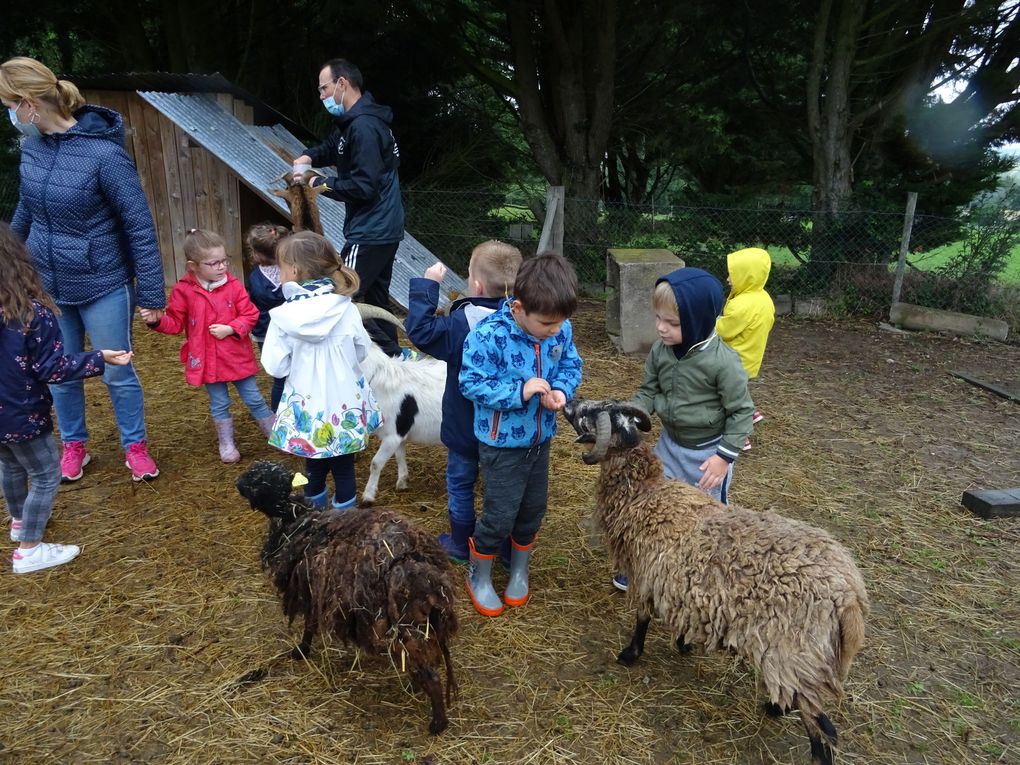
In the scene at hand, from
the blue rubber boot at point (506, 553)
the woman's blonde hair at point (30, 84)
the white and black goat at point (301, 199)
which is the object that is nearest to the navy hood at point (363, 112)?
the white and black goat at point (301, 199)

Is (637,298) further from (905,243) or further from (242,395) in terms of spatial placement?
(242,395)

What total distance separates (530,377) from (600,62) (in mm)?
9326

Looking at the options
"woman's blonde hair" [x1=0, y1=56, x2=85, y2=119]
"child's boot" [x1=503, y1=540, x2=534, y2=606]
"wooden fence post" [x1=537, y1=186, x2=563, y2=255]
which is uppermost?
"woman's blonde hair" [x1=0, y1=56, x2=85, y2=119]

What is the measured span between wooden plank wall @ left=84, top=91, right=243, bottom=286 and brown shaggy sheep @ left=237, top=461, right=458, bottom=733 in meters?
6.71

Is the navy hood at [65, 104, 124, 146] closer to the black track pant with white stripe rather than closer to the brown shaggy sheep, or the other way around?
the black track pant with white stripe

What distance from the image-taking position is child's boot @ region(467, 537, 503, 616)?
326cm

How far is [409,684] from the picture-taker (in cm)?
284

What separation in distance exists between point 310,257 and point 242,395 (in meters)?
1.87

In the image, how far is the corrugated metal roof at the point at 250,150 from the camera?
664 centimetres

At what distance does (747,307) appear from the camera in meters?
4.77

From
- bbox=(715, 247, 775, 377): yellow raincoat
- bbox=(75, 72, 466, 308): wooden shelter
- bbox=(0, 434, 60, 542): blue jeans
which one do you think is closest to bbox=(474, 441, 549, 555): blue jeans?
bbox=(0, 434, 60, 542): blue jeans

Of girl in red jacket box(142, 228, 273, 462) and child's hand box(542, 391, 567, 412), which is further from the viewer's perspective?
girl in red jacket box(142, 228, 273, 462)

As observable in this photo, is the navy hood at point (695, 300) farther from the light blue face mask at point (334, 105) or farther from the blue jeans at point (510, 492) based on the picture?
the light blue face mask at point (334, 105)

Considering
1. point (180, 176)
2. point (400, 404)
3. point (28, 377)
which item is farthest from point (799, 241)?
point (28, 377)
